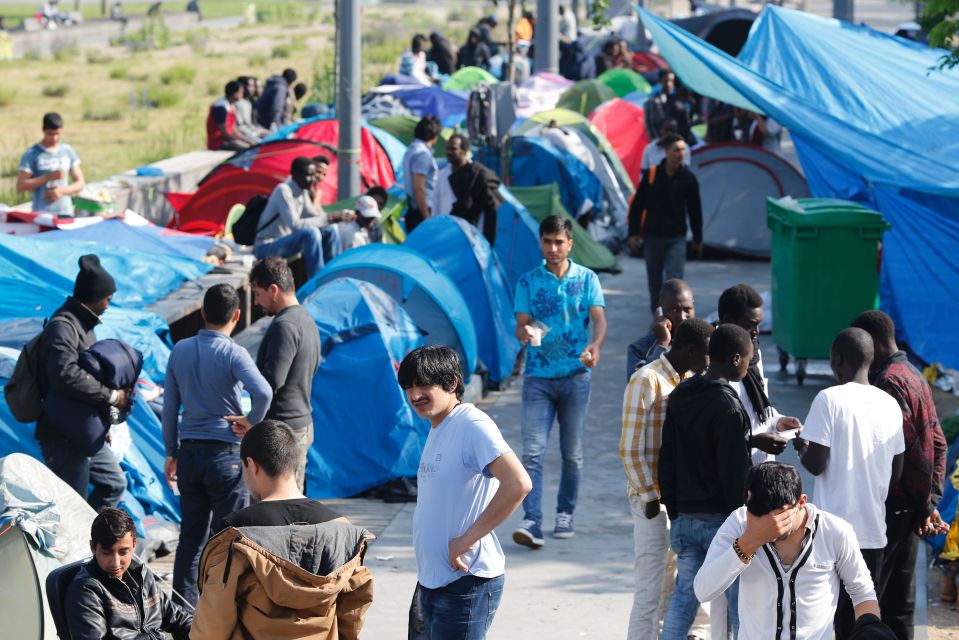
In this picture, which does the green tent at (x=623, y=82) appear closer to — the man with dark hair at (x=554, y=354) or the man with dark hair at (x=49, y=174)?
the man with dark hair at (x=49, y=174)

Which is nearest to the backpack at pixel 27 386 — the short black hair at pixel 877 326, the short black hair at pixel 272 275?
the short black hair at pixel 272 275

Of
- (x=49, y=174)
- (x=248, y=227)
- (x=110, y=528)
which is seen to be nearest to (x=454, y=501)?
(x=110, y=528)

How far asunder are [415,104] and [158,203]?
20.9ft

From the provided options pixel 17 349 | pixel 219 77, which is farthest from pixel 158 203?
pixel 219 77

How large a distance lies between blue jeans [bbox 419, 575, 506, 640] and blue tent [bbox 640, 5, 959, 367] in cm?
638

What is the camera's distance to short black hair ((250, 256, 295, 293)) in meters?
6.98

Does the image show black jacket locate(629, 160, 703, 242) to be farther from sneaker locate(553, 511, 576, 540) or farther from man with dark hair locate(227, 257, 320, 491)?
man with dark hair locate(227, 257, 320, 491)

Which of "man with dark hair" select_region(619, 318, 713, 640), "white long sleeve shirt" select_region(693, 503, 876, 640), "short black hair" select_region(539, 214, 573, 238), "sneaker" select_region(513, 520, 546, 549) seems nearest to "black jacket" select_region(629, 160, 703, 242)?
"short black hair" select_region(539, 214, 573, 238)

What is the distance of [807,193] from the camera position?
1577cm

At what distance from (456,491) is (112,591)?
1.47 m

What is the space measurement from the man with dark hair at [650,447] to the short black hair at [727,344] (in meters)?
0.37

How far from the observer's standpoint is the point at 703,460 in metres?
5.45

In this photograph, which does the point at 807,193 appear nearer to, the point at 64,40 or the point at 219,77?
the point at 219,77

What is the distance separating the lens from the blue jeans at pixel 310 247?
446 inches
